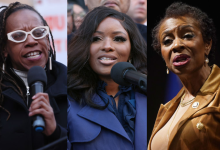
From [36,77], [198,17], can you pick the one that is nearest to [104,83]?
[36,77]

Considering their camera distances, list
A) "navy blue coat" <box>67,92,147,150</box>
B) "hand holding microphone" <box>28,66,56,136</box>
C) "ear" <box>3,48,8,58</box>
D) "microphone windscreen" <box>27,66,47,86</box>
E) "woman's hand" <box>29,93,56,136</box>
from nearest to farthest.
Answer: "hand holding microphone" <box>28,66,56,136</box>
"microphone windscreen" <box>27,66,47,86</box>
"woman's hand" <box>29,93,56,136</box>
"navy blue coat" <box>67,92,147,150</box>
"ear" <box>3,48,8,58</box>

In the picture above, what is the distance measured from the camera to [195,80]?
106 inches

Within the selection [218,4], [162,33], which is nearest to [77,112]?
[162,33]

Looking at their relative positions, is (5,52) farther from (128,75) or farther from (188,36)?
(188,36)

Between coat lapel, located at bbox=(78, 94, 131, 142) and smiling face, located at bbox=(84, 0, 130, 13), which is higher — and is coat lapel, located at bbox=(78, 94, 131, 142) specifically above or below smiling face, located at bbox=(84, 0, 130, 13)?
below

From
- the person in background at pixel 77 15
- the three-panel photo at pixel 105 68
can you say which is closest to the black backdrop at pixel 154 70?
the three-panel photo at pixel 105 68

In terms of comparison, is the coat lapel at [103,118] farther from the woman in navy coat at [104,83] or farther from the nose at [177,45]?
the nose at [177,45]

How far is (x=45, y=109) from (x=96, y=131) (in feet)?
1.62

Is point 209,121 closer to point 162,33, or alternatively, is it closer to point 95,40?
point 162,33

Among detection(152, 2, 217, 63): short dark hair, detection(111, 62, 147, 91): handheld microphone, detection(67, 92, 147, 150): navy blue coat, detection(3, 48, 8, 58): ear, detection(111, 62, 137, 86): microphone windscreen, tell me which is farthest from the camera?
detection(3, 48, 8, 58): ear

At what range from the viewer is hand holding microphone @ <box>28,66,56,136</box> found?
2.07m

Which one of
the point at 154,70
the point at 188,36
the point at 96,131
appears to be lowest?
the point at 96,131

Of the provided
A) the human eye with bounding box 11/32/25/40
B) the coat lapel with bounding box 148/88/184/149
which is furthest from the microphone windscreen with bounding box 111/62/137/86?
the human eye with bounding box 11/32/25/40

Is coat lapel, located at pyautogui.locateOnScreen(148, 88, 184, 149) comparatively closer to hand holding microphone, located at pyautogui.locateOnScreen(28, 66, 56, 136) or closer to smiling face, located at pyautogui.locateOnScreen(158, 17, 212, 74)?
smiling face, located at pyautogui.locateOnScreen(158, 17, 212, 74)
